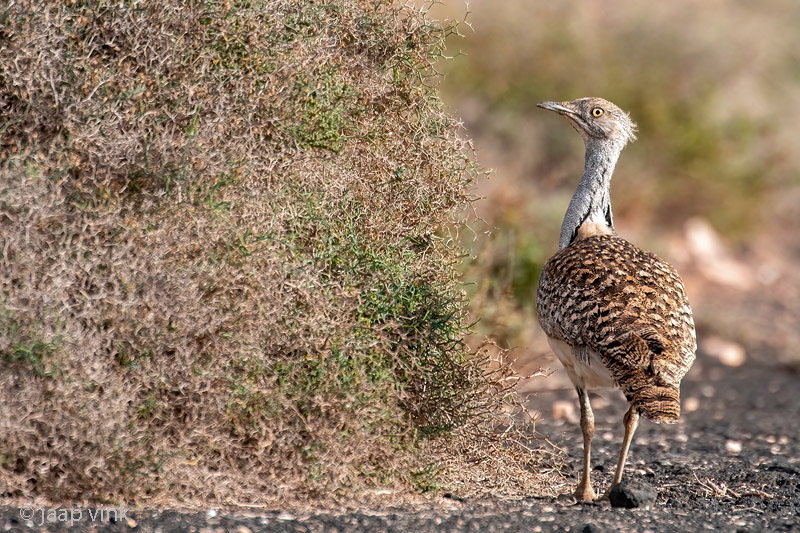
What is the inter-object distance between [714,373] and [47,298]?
5.92 metres

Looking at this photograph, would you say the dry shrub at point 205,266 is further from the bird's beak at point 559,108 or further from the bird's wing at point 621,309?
the bird's beak at point 559,108

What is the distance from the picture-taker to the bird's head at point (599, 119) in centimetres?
533

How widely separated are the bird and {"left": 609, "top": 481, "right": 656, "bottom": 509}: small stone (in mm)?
124

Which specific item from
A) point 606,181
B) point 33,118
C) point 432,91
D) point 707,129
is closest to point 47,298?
point 33,118

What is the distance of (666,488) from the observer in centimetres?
456

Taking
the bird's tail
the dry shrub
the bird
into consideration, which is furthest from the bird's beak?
the bird's tail

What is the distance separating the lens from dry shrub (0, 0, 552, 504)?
11.3 ft

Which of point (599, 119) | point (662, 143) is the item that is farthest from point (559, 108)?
point (662, 143)

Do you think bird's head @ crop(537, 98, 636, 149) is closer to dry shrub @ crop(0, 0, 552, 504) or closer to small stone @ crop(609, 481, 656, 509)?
dry shrub @ crop(0, 0, 552, 504)

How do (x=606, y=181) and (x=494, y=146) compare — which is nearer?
(x=606, y=181)

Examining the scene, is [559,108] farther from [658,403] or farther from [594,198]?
[658,403]

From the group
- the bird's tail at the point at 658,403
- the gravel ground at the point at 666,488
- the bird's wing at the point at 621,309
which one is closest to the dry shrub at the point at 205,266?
the gravel ground at the point at 666,488

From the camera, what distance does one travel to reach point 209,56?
3781 millimetres

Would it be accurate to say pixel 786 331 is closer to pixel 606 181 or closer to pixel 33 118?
pixel 606 181
